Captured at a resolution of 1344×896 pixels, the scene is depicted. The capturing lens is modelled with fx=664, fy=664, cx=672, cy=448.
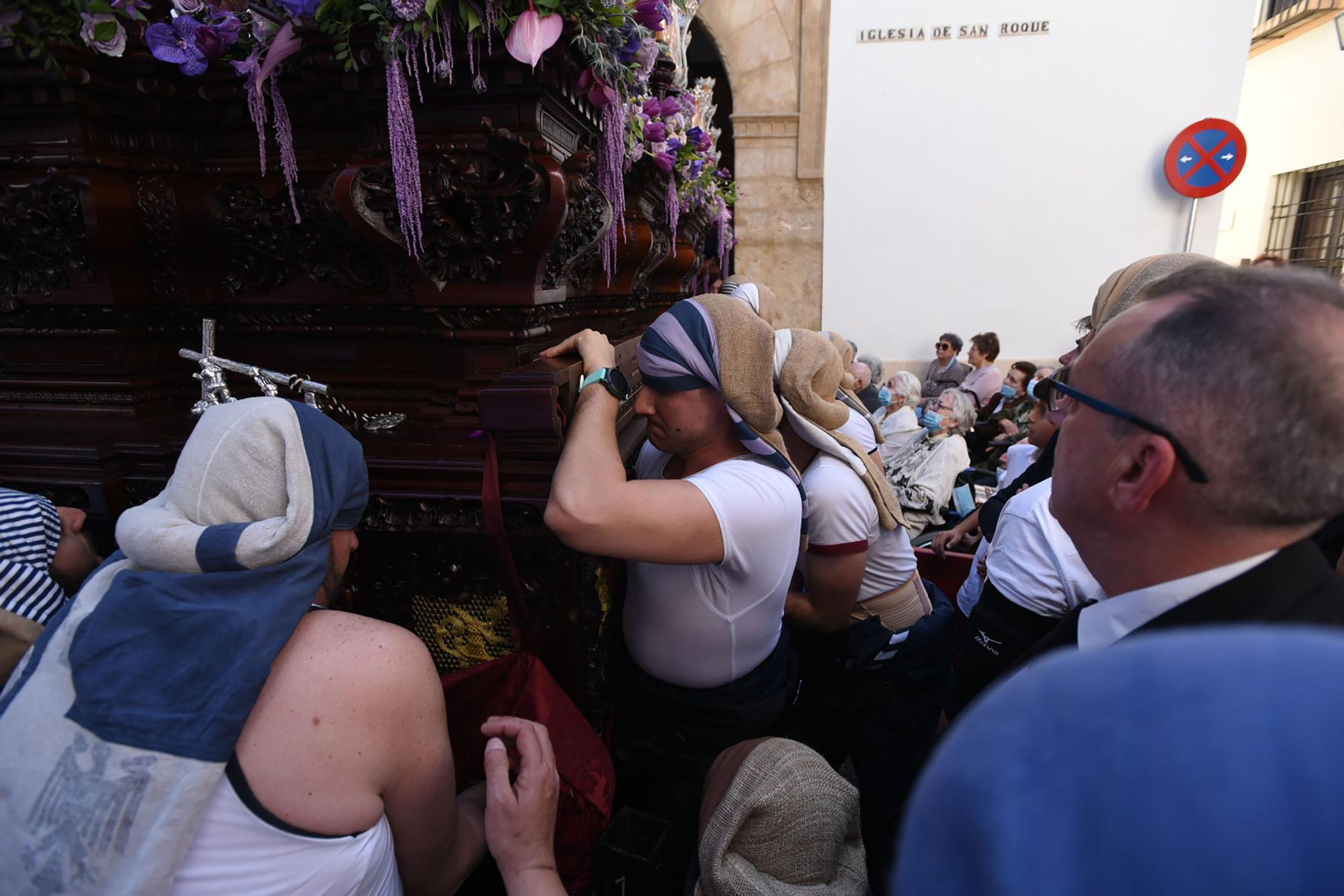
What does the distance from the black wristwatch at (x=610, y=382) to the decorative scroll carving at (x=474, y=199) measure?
13.0 inches

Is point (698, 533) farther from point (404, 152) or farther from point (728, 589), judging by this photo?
point (404, 152)

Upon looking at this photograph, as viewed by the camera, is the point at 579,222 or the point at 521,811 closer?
the point at 521,811

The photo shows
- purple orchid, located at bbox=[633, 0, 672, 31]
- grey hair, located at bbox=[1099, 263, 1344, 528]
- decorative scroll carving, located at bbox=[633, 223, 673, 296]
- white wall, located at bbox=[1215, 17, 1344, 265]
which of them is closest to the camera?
grey hair, located at bbox=[1099, 263, 1344, 528]

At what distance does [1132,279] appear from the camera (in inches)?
64.6

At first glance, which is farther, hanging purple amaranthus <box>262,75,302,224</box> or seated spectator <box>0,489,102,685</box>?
hanging purple amaranthus <box>262,75,302,224</box>

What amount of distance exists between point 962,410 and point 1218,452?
16.1 ft

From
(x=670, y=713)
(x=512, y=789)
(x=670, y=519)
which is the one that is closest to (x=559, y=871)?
(x=512, y=789)

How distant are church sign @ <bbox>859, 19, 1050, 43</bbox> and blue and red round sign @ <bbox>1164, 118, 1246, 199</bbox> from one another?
1934 millimetres

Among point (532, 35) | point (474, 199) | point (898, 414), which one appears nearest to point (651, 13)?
point (532, 35)

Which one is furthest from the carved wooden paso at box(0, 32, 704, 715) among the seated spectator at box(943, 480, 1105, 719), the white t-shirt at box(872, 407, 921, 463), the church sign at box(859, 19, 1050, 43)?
the church sign at box(859, 19, 1050, 43)

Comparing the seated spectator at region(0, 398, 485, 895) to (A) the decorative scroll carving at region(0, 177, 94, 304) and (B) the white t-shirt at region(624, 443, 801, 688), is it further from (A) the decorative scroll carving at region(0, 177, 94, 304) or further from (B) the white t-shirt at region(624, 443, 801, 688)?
(A) the decorative scroll carving at region(0, 177, 94, 304)

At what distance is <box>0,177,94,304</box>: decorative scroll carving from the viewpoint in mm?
1585

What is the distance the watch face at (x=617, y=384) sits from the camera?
5.09ft

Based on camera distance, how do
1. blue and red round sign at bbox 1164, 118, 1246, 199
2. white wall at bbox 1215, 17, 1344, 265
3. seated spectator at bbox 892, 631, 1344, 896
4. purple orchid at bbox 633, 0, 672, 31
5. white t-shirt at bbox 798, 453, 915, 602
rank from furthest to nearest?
white wall at bbox 1215, 17, 1344, 265 → blue and red round sign at bbox 1164, 118, 1246, 199 → white t-shirt at bbox 798, 453, 915, 602 → purple orchid at bbox 633, 0, 672, 31 → seated spectator at bbox 892, 631, 1344, 896
